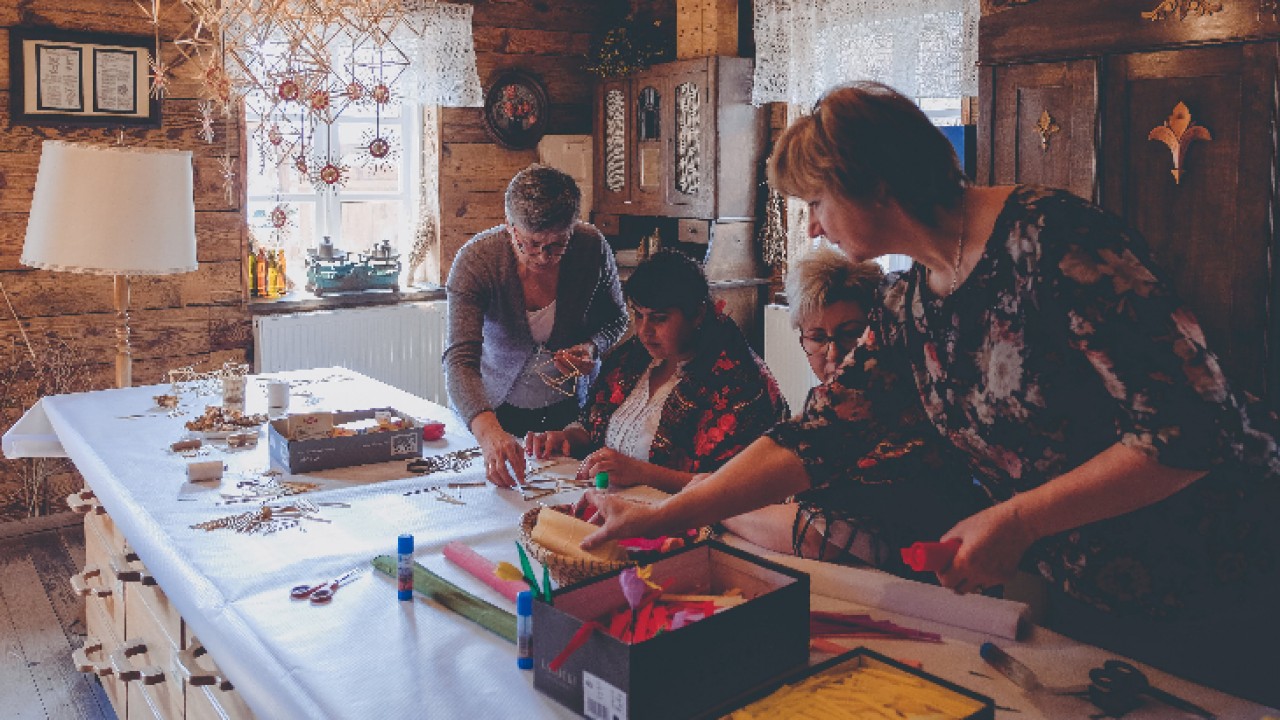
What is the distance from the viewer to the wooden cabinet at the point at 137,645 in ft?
6.39

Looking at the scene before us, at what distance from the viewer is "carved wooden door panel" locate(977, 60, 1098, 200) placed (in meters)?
Result: 3.22

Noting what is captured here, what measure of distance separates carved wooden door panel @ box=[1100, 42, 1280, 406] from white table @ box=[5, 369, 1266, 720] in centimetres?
177

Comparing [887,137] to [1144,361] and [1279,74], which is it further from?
[1279,74]

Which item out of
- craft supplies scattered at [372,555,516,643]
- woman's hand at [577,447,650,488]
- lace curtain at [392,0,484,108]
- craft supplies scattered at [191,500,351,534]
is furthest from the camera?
lace curtain at [392,0,484,108]

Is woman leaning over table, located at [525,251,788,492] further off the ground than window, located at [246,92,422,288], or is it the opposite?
window, located at [246,92,422,288]

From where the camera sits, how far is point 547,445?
2670mm

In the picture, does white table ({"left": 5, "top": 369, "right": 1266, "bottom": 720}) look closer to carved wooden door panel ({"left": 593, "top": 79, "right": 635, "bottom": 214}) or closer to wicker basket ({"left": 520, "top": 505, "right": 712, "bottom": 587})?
wicker basket ({"left": 520, "top": 505, "right": 712, "bottom": 587})

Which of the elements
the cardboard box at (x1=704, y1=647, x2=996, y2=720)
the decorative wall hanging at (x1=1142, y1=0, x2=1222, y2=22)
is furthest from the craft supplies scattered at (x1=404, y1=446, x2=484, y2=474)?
the decorative wall hanging at (x1=1142, y1=0, x2=1222, y2=22)

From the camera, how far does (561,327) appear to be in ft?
10.6

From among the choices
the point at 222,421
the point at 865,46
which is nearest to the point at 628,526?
the point at 222,421

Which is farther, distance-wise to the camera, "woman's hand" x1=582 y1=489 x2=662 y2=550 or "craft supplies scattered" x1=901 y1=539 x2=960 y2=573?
A: "woman's hand" x1=582 y1=489 x2=662 y2=550

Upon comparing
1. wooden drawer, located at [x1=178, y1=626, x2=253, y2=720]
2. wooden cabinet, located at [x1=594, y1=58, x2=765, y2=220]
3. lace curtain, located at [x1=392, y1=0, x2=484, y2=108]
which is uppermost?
lace curtain, located at [x1=392, y1=0, x2=484, y2=108]

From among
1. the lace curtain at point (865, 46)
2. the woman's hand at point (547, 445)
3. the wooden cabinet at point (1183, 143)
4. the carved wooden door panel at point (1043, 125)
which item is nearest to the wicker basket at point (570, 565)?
the woman's hand at point (547, 445)

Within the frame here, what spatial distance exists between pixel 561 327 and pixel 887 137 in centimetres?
187
